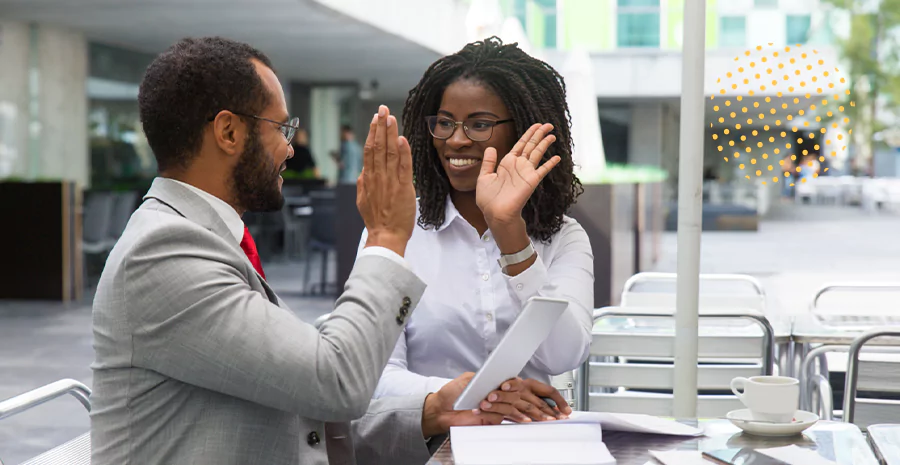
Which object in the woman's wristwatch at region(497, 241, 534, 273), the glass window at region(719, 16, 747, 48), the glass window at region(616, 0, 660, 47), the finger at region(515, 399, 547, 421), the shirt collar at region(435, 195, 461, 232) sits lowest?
the finger at region(515, 399, 547, 421)

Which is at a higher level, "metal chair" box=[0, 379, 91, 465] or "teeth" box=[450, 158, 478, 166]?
"teeth" box=[450, 158, 478, 166]

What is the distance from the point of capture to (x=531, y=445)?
55.3 inches

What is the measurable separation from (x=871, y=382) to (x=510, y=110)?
141cm

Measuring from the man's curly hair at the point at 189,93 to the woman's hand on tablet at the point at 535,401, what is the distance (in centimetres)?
58

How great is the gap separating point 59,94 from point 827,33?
872 centimetres

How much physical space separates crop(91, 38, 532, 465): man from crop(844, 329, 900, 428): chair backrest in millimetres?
1696

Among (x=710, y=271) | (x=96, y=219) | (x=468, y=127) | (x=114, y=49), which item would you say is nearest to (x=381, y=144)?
(x=468, y=127)

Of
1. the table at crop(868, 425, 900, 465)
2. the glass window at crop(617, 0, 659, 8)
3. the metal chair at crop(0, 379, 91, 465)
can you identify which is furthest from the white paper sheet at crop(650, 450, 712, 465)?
the glass window at crop(617, 0, 659, 8)

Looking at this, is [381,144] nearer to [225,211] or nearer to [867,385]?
[225,211]

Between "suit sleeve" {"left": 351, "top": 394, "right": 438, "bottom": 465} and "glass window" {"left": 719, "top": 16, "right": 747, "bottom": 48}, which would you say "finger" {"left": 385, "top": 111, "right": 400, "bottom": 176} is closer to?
"suit sleeve" {"left": 351, "top": 394, "right": 438, "bottom": 465}

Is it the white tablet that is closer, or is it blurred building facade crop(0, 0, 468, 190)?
the white tablet

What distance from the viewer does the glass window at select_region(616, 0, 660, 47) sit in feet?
44.4

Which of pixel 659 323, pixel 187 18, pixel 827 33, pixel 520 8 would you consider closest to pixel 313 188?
pixel 187 18
